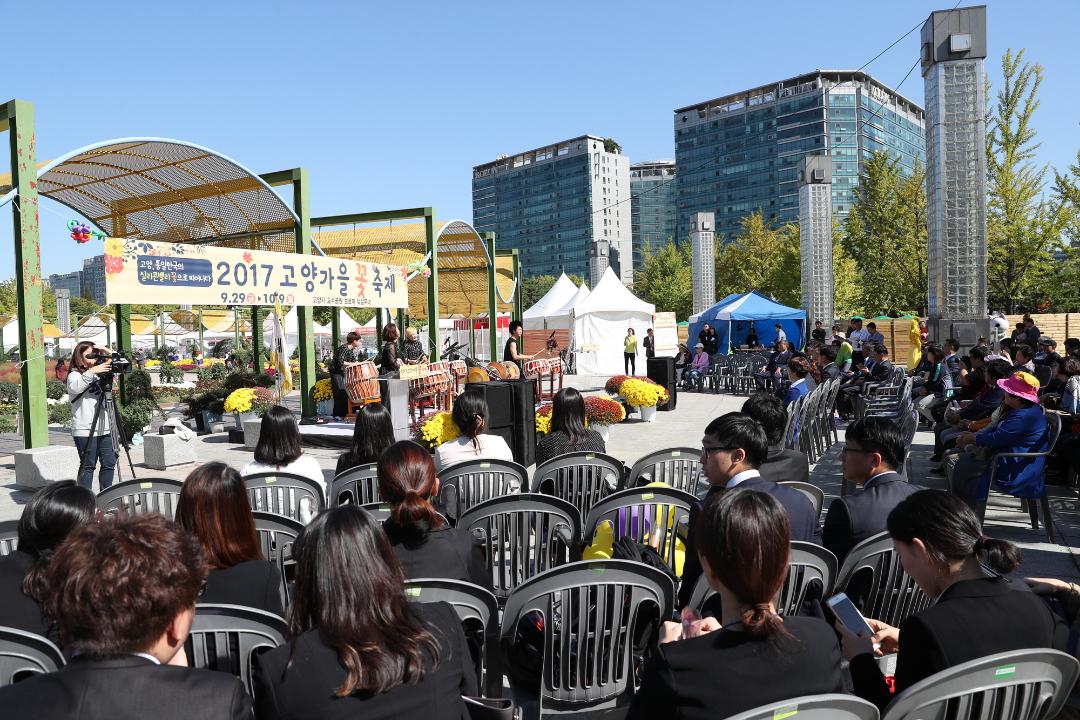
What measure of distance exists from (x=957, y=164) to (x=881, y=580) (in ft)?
43.7

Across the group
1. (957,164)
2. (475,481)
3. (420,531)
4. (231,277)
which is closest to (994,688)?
(420,531)

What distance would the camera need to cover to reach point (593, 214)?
→ 481ft

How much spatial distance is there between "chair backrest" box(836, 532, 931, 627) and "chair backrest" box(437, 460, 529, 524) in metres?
2.00

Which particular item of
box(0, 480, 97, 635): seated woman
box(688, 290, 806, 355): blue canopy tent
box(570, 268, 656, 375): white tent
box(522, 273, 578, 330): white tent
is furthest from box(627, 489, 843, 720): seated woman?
box(522, 273, 578, 330): white tent

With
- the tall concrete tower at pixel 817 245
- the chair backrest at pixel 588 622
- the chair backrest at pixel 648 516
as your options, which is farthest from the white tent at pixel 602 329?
the chair backrest at pixel 588 622

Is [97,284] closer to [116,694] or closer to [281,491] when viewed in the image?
[281,491]

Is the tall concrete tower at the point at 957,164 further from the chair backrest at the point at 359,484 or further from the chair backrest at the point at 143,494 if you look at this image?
the chair backrest at the point at 143,494

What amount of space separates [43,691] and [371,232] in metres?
20.7

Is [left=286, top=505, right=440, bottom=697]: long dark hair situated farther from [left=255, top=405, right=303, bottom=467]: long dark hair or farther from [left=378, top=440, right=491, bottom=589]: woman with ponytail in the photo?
[left=255, top=405, right=303, bottom=467]: long dark hair

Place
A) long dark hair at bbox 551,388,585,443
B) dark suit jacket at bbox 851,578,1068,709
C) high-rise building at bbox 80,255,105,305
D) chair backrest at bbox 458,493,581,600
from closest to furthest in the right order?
dark suit jacket at bbox 851,578,1068,709, chair backrest at bbox 458,493,581,600, long dark hair at bbox 551,388,585,443, high-rise building at bbox 80,255,105,305

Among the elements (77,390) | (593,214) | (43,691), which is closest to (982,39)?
(77,390)

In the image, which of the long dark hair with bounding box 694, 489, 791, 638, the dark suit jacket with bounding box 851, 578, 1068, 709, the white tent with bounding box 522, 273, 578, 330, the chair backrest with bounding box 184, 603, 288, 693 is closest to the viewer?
the long dark hair with bounding box 694, 489, 791, 638

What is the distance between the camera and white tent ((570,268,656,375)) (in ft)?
80.6

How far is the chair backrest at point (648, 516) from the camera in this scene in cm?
358
